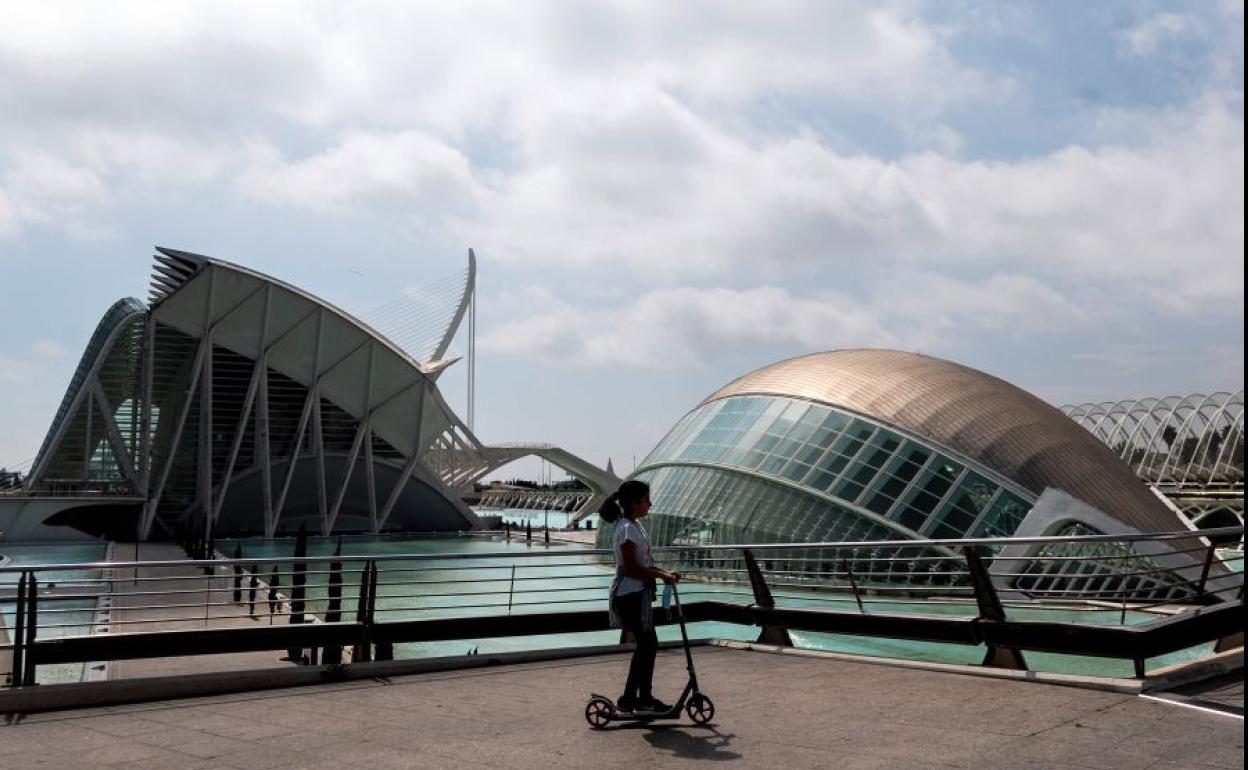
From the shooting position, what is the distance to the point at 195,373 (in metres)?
60.9

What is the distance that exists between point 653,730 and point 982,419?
22.3m

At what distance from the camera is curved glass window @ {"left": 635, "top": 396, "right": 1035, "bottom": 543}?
2559cm

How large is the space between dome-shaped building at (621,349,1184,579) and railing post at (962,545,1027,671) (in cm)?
1605

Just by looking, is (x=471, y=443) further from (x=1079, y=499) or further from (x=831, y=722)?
(x=831, y=722)

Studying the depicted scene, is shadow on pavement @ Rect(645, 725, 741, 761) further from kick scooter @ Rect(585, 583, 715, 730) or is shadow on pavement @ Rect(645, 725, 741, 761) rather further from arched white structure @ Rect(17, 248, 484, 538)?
arched white structure @ Rect(17, 248, 484, 538)

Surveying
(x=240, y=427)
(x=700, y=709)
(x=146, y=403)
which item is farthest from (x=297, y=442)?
(x=700, y=709)

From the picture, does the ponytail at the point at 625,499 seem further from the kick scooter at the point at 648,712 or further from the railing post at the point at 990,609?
the railing post at the point at 990,609

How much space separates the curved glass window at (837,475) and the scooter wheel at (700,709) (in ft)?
61.3

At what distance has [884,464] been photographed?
1066 inches

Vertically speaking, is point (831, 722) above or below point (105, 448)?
below

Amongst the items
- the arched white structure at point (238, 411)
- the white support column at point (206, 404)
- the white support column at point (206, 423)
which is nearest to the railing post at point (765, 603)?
the arched white structure at point (238, 411)

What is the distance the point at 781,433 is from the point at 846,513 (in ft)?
13.0

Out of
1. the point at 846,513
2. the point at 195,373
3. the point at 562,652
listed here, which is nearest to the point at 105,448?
the point at 195,373

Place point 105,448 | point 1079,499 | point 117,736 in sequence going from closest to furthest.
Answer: point 117,736 < point 1079,499 < point 105,448
